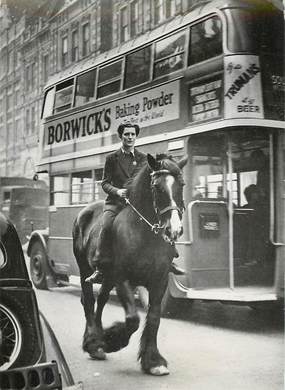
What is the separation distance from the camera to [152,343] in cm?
352

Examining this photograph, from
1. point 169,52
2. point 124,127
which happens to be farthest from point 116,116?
point 169,52

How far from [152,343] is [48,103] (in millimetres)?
1822

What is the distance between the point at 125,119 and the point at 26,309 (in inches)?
55.3

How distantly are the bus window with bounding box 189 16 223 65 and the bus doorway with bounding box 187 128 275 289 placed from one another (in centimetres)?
54

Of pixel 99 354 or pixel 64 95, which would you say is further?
pixel 64 95

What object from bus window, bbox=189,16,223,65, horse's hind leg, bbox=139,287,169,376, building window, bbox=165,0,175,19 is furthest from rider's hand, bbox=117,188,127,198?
building window, bbox=165,0,175,19

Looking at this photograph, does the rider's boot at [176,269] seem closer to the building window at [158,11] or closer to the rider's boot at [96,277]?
the rider's boot at [96,277]

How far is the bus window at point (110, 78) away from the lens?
13.0 feet

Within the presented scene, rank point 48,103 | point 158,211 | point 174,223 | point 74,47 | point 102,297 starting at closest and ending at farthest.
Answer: point 174,223 → point 158,211 → point 102,297 → point 74,47 → point 48,103

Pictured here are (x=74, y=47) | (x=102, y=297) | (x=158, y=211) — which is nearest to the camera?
(x=158, y=211)

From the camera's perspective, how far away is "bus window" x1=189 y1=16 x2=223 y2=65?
377 centimetres

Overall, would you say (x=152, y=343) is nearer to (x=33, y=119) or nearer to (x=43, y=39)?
(x=33, y=119)

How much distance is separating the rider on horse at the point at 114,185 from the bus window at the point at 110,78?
Result: 15.6 inches

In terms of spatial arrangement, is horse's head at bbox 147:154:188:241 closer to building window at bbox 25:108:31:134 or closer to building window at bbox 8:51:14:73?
building window at bbox 25:108:31:134
